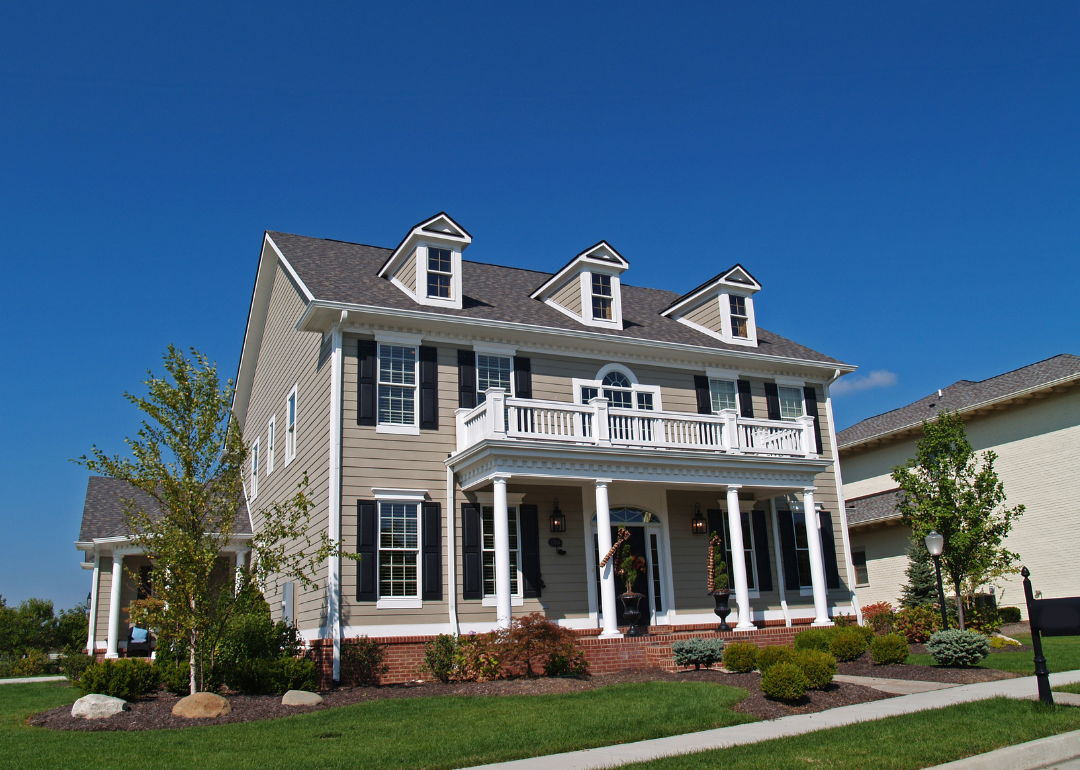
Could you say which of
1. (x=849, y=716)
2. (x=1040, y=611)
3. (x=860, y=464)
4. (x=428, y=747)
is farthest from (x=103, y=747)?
(x=860, y=464)

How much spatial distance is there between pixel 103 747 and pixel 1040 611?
10.8m

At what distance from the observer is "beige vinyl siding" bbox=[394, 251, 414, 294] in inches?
733

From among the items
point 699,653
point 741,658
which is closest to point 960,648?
point 741,658

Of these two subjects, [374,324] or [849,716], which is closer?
[849,716]

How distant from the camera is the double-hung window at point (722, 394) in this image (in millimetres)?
21558

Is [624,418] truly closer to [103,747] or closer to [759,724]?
[759,724]

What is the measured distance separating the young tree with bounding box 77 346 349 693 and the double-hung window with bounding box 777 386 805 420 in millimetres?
13078

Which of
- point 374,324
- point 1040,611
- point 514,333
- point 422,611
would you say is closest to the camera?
point 1040,611

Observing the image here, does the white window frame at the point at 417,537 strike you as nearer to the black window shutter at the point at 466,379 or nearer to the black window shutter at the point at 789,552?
the black window shutter at the point at 466,379

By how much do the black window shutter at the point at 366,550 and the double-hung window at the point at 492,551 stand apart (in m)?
2.30

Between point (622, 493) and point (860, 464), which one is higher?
point (860, 464)

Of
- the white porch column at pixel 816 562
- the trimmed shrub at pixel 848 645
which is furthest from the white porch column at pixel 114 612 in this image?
the trimmed shrub at pixel 848 645

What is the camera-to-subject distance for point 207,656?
14594 millimetres

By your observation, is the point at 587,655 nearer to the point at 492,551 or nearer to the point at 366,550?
the point at 492,551
